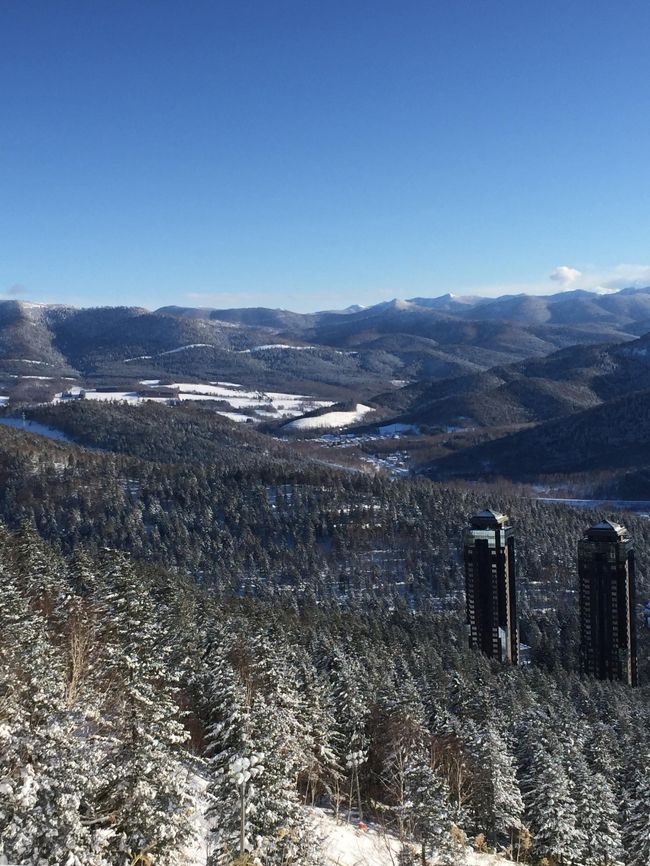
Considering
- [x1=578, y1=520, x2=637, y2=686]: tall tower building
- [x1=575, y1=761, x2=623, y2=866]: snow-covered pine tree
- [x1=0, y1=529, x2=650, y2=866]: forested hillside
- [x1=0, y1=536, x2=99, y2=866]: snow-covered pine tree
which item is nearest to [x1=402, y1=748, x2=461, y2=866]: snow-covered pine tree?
[x1=0, y1=529, x2=650, y2=866]: forested hillside

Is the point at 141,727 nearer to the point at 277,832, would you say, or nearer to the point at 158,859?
the point at 158,859

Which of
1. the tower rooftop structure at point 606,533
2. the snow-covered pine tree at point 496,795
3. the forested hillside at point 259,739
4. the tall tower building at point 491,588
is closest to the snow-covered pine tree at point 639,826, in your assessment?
the forested hillside at point 259,739

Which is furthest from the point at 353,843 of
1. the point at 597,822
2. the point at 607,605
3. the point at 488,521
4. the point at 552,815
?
the point at 488,521

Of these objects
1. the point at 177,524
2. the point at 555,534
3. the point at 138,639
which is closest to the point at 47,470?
the point at 177,524

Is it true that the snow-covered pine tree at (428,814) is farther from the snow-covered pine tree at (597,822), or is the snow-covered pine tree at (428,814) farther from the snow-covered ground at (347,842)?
the snow-covered pine tree at (597,822)

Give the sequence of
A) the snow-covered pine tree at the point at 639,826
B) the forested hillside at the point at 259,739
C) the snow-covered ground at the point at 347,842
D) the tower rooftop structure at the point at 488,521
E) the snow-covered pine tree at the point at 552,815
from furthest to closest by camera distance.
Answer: the tower rooftop structure at the point at 488,521, the snow-covered pine tree at the point at 639,826, the snow-covered pine tree at the point at 552,815, the snow-covered ground at the point at 347,842, the forested hillside at the point at 259,739

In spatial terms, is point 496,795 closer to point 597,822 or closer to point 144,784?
point 597,822
